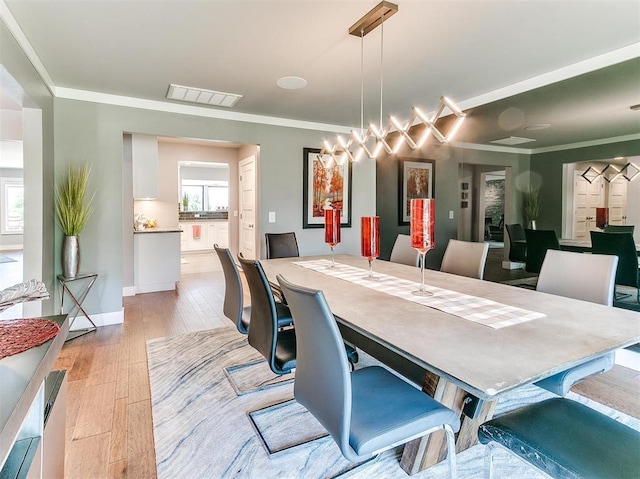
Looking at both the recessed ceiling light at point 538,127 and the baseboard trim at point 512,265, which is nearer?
the recessed ceiling light at point 538,127

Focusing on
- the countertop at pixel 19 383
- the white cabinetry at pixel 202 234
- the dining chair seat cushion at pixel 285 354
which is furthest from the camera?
the white cabinetry at pixel 202 234

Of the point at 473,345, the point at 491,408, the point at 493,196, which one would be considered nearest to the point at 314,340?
the point at 473,345

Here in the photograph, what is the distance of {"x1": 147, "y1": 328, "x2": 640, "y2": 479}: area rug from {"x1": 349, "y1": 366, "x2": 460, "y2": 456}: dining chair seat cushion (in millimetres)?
502

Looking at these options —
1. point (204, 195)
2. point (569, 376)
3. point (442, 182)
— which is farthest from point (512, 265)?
point (204, 195)

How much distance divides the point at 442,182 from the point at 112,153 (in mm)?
3806

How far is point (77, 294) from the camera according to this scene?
3619 millimetres

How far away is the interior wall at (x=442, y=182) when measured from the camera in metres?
3.73

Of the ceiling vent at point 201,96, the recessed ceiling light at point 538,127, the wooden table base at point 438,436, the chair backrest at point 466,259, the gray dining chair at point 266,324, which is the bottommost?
the wooden table base at point 438,436

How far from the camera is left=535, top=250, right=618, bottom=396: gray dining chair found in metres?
1.61

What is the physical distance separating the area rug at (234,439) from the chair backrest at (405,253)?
3.94ft

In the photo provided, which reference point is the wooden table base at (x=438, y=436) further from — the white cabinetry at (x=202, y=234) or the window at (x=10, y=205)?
the window at (x=10, y=205)

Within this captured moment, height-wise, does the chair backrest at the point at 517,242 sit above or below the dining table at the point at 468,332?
above

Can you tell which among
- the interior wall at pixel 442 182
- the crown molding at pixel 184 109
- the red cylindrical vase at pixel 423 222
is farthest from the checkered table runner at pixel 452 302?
the crown molding at pixel 184 109

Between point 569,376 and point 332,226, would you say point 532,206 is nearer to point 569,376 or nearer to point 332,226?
point 332,226
